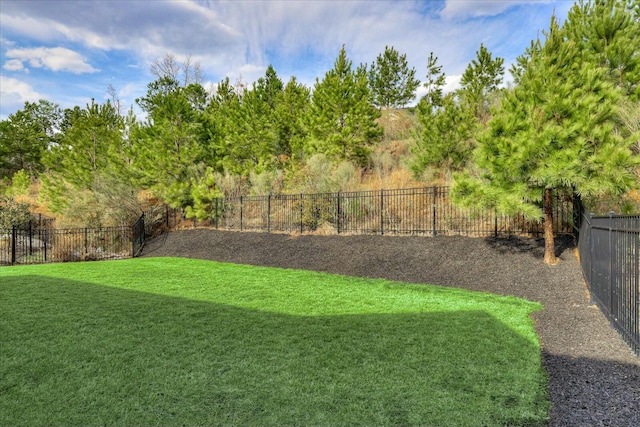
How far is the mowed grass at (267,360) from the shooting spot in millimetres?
2584

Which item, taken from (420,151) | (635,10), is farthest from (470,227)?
(635,10)

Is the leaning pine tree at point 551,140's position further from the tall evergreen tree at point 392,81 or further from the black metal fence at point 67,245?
the tall evergreen tree at point 392,81

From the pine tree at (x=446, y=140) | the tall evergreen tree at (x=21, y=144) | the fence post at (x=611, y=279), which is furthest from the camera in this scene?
the tall evergreen tree at (x=21, y=144)

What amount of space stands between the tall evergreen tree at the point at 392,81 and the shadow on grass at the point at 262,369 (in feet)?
83.4

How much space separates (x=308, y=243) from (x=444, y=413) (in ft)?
32.0

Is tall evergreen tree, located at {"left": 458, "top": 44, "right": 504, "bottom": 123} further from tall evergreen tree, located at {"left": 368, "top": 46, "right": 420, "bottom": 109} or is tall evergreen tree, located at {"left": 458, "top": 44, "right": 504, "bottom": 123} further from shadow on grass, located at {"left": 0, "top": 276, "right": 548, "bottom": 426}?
shadow on grass, located at {"left": 0, "top": 276, "right": 548, "bottom": 426}

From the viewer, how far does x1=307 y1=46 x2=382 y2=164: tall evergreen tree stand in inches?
737

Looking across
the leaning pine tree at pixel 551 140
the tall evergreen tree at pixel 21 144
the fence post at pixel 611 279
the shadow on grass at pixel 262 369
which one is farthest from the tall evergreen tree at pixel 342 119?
the tall evergreen tree at pixel 21 144

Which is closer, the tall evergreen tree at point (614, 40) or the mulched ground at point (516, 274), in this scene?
the mulched ground at point (516, 274)

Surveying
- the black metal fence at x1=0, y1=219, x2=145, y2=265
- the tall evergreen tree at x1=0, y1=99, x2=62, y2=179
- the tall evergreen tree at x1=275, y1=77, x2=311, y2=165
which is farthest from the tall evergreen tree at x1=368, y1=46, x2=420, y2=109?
the tall evergreen tree at x1=0, y1=99, x2=62, y2=179

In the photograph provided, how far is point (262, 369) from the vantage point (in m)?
3.30

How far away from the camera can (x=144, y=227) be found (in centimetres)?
1770

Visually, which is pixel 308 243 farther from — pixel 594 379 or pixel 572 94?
pixel 594 379

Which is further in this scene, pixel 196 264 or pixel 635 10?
pixel 196 264
